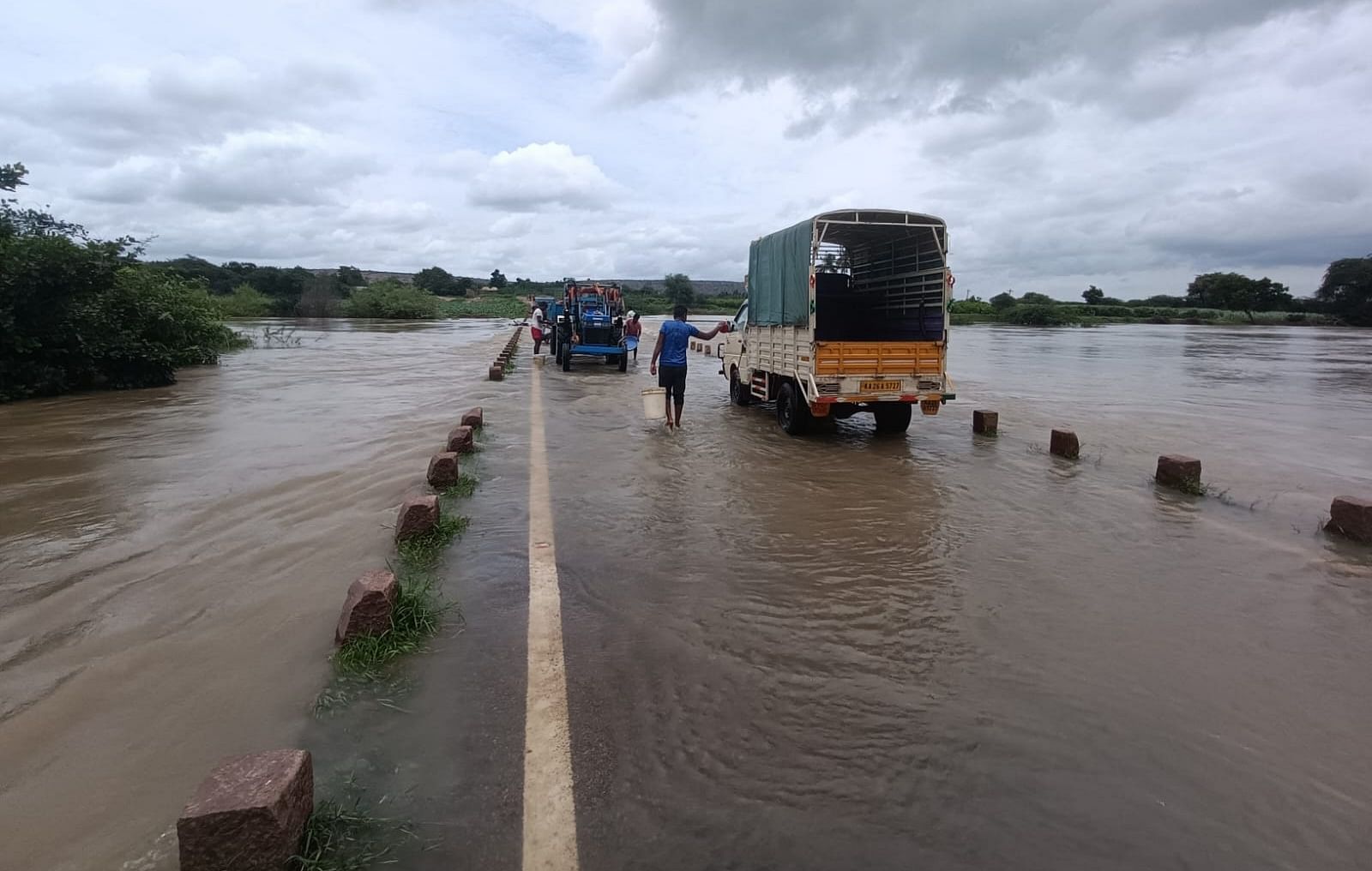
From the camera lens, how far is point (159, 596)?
14.7 feet

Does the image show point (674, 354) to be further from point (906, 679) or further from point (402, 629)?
point (906, 679)

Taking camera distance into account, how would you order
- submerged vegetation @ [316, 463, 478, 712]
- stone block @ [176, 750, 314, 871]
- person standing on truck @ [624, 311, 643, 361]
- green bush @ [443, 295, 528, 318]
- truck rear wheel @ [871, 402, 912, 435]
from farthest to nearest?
green bush @ [443, 295, 528, 318] → person standing on truck @ [624, 311, 643, 361] → truck rear wheel @ [871, 402, 912, 435] → submerged vegetation @ [316, 463, 478, 712] → stone block @ [176, 750, 314, 871]

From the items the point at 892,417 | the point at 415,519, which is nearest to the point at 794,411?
the point at 892,417

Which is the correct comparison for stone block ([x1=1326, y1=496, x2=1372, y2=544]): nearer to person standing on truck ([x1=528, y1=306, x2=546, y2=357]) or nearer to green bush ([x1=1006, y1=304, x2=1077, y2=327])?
person standing on truck ([x1=528, y1=306, x2=546, y2=357])

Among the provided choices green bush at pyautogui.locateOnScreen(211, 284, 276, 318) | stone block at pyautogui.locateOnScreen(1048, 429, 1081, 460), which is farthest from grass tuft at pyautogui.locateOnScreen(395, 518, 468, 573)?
green bush at pyautogui.locateOnScreen(211, 284, 276, 318)

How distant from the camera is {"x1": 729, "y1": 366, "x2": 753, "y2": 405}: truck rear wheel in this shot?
44.5ft

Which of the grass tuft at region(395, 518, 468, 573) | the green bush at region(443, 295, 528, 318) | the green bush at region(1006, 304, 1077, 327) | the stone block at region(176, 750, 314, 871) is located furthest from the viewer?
the green bush at region(443, 295, 528, 318)

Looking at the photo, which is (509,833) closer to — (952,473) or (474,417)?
(952,473)

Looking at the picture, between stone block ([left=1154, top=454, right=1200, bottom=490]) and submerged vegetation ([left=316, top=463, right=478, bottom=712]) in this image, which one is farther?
stone block ([left=1154, top=454, right=1200, bottom=490])

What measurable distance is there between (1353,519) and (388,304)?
205ft

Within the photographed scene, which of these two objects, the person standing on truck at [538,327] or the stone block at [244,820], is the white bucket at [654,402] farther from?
the person standing on truck at [538,327]

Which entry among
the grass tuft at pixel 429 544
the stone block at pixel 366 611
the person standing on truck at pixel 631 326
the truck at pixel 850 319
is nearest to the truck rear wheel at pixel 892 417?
the truck at pixel 850 319

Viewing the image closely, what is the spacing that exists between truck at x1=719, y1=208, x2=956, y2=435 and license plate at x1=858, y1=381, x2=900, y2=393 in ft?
0.04

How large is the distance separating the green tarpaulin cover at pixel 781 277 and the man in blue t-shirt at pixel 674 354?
1.31 meters
